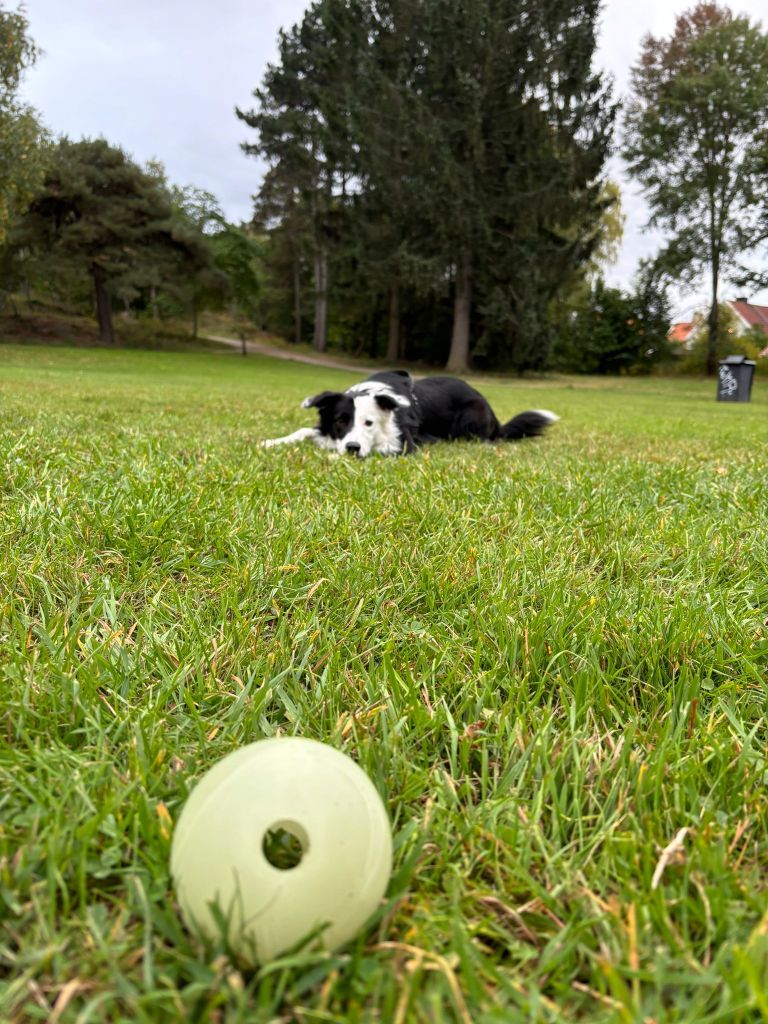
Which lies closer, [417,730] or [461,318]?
[417,730]

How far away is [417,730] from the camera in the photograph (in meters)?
1.34

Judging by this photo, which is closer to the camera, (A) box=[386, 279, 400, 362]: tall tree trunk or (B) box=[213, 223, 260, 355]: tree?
(A) box=[386, 279, 400, 362]: tall tree trunk

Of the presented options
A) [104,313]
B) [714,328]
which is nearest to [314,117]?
[104,313]

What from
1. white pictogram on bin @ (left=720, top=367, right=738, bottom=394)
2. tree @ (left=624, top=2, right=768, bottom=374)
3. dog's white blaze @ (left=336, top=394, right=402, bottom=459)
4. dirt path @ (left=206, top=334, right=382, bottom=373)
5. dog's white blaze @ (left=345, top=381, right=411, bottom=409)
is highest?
tree @ (left=624, top=2, right=768, bottom=374)

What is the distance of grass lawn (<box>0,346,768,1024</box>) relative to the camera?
80cm

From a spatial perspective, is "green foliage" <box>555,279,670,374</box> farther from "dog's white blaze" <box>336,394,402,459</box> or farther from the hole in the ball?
the hole in the ball

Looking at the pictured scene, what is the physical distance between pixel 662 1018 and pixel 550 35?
29496 millimetres

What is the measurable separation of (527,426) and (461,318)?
874 inches

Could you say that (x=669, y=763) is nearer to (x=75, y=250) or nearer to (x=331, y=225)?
(x=331, y=225)

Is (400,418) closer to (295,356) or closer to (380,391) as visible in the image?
(380,391)

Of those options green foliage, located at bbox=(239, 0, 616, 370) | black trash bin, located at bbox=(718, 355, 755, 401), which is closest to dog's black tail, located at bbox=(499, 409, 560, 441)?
black trash bin, located at bbox=(718, 355, 755, 401)

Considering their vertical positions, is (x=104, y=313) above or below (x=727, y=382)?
above

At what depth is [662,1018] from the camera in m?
0.76

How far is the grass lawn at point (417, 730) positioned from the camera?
80 cm
